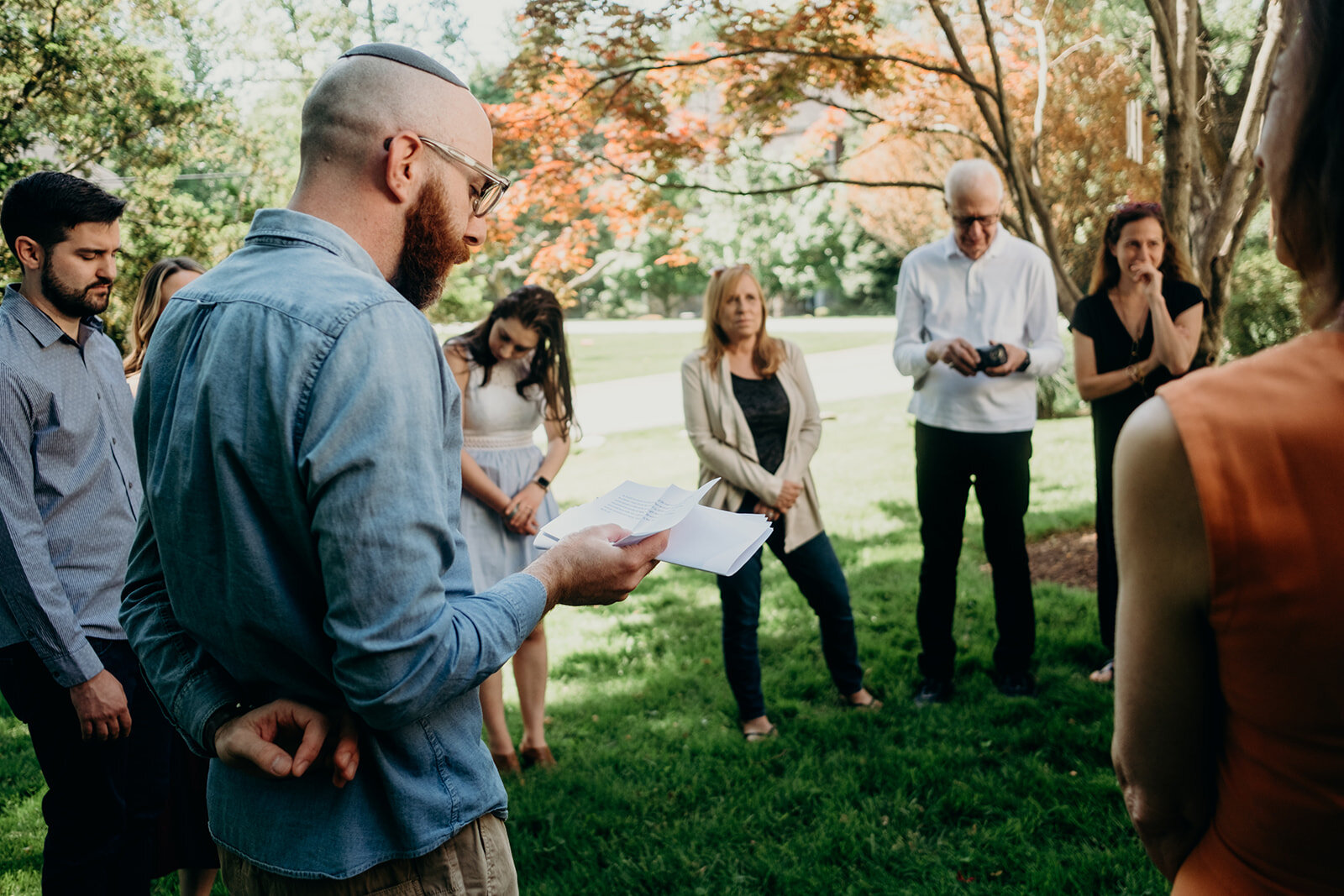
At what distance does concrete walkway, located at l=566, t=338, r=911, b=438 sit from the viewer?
14.8 meters

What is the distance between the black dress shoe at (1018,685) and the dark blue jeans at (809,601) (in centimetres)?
71

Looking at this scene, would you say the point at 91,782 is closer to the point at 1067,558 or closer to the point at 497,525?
the point at 497,525

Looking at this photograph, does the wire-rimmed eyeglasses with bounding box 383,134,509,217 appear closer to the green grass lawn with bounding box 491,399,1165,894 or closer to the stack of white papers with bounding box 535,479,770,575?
the stack of white papers with bounding box 535,479,770,575

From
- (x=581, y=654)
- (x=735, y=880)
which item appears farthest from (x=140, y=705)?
(x=581, y=654)

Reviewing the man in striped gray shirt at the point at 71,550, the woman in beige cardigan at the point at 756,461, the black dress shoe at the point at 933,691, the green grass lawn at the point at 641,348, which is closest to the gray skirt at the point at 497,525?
the woman in beige cardigan at the point at 756,461

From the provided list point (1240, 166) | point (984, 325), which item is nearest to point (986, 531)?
point (984, 325)

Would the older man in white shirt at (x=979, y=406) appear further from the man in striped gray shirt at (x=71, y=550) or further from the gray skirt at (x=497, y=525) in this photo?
the man in striped gray shirt at (x=71, y=550)

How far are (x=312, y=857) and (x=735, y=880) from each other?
7.02 feet

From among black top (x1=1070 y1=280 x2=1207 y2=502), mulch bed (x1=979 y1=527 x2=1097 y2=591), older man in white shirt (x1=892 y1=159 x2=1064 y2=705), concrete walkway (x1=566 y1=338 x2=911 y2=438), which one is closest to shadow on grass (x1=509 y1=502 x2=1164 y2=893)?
older man in white shirt (x1=892 y1=159 x2=1064 y2=705)

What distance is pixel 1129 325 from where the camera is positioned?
4441 millimetres

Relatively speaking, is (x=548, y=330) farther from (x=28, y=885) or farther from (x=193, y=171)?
(x=193, y=171)

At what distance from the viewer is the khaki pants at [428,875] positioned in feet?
4.73

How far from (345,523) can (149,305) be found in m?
2.75

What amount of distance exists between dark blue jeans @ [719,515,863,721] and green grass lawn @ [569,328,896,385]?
15759 mm
